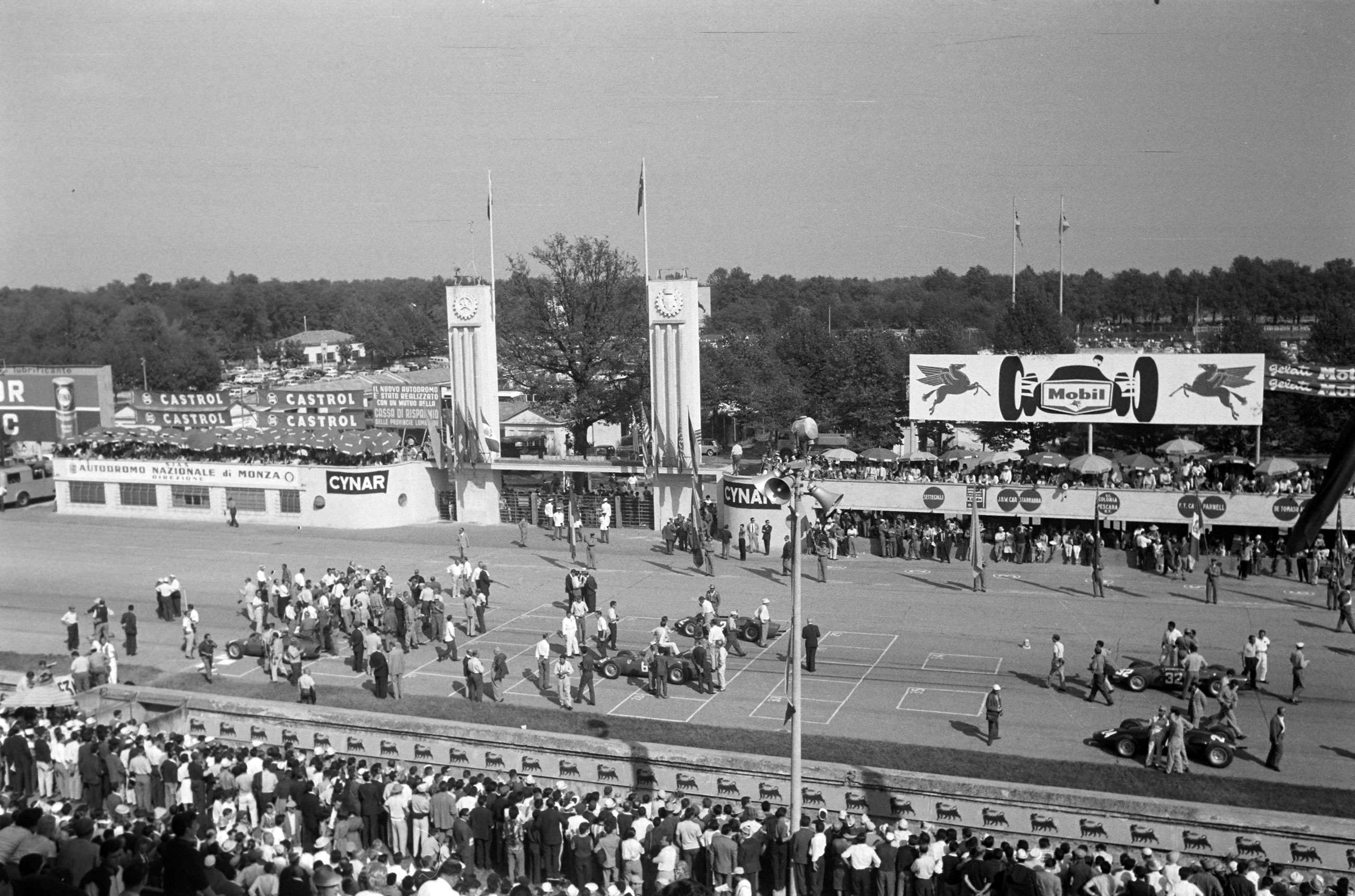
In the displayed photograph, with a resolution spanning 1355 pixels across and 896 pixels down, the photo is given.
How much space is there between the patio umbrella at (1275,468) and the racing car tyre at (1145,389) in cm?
465

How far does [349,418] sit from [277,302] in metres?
130

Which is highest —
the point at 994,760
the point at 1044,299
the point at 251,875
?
the point at 1044,299

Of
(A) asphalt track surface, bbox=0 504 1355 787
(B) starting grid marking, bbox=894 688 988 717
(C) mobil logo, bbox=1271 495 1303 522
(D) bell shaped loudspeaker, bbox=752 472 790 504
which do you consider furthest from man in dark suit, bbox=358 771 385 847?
(C) mobil logo, bbox=1271 495 1303 522

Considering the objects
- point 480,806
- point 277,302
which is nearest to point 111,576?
point 480,806

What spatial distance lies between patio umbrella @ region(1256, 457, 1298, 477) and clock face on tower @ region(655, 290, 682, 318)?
20737 mm

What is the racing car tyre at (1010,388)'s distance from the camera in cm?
4481

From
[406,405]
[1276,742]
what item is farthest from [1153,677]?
[406,405]

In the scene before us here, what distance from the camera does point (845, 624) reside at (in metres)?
33.2

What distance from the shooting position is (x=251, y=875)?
44.0 feet

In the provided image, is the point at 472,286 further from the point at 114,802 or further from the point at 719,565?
the point at 114,802

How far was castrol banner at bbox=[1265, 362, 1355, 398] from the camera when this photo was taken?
149ft

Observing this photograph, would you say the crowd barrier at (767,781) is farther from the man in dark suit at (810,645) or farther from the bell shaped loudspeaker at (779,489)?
the man in dark suit at (810,645)

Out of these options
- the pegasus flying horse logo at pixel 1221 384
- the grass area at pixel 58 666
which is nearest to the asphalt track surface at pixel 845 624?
the grass area at pixel 58 666

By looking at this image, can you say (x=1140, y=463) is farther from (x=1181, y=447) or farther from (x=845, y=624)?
(x=845, y=624)
